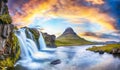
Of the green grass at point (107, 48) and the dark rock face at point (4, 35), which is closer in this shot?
the dark rock face at point (4, 35)

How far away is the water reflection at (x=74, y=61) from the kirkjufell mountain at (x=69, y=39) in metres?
0.18

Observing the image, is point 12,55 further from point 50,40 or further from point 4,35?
point 50,40

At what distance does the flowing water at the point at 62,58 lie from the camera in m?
12.4

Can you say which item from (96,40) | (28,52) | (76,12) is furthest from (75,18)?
(28,52)

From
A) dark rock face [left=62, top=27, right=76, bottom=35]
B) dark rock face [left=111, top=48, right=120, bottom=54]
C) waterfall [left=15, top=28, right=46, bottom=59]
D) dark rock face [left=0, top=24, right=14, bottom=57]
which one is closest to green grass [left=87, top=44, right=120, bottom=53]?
dark rock face [left=111, top=48, right=120, bottom=54]

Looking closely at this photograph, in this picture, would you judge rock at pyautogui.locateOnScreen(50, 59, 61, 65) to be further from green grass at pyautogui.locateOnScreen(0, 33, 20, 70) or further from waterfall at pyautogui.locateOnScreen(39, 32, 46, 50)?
green grass at pyautogui.locateOnScreen(0, 33, 20, 70)

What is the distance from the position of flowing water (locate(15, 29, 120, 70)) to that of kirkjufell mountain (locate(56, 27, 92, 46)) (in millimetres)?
155

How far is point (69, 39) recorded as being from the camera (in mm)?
13359

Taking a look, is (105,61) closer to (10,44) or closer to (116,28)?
(116,28)

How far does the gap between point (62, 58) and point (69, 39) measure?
2.81 feet

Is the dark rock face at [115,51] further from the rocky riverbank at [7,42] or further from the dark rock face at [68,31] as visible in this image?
the rocky riverbank at [7,42]

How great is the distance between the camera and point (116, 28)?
1352 centimetres

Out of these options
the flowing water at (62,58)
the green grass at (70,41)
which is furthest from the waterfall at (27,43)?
the green grass at (70,41)

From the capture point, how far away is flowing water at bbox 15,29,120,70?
40.6ft
